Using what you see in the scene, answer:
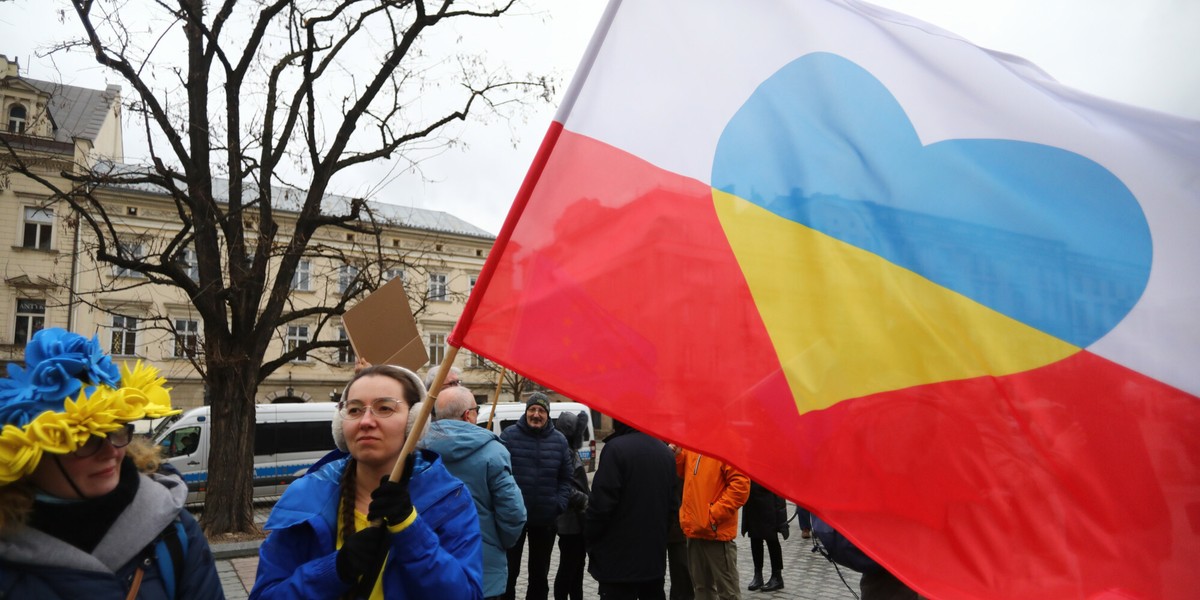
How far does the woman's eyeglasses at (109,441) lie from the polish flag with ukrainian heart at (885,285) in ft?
3.06

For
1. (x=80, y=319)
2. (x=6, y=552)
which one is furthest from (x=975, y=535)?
(x=80, y=319)

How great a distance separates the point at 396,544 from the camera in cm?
247

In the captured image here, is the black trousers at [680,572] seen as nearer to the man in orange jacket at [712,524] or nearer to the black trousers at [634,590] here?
the man in orange jacket at [712,524]

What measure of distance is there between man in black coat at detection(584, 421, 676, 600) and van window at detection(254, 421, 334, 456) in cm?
1675

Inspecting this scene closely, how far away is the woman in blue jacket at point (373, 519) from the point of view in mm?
2455

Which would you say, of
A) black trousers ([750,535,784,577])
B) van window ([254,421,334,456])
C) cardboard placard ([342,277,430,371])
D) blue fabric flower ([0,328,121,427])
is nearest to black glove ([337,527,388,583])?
blue fabric flower ([0,328,121,427])

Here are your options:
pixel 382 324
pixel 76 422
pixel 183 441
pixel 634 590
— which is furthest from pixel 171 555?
pixel 183 441

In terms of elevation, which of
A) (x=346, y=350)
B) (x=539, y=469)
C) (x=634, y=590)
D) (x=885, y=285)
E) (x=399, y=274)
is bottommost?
(x=634, y=590)

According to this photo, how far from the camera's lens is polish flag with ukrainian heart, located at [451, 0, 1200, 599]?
2494 mm

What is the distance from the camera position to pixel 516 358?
8.98 ft

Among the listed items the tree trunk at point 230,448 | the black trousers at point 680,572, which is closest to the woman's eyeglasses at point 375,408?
the black trousers at point 680,572

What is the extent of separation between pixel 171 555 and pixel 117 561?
0.14 metres

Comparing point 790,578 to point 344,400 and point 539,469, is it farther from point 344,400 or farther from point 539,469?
point 344,400

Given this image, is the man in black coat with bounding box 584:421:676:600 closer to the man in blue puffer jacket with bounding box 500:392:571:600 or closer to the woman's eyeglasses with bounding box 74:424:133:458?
the man in blue puffer jacket with bounding box 500:392:571:600
